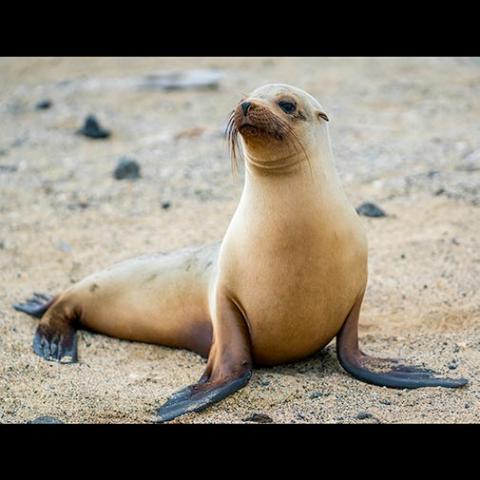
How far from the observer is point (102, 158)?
7.75 meters

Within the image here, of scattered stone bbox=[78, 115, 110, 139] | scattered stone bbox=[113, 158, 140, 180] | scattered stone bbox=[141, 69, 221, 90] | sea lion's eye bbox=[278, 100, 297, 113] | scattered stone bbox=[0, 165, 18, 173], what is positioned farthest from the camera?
scattered stone bbox=[141, 69, 221, 90]

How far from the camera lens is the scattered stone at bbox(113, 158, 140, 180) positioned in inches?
278

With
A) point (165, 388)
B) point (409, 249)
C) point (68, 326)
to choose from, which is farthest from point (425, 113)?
point (165, 388)

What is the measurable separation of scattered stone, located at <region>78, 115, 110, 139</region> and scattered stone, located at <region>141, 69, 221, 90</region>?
1973 mm

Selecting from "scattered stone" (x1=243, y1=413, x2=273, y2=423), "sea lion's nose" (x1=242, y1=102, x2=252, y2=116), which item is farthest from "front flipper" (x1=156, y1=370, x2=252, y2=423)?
"sea lion's nose" (x1=242, y1=102, x2=252, y2=116)

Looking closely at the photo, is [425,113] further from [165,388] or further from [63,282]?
[165,388]

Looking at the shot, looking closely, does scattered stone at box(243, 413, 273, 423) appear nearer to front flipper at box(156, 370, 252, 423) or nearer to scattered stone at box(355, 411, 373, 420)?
front flipper at box(156, 370, 252, 423)

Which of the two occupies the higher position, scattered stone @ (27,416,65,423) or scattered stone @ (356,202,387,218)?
scattered stone @ (27,416,65,423)

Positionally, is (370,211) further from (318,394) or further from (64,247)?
(318,394)

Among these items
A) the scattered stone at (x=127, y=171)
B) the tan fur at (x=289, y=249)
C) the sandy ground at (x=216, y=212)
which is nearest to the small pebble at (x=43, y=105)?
the sandy ground at (x=216, y=212)

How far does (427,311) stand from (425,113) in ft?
16.0

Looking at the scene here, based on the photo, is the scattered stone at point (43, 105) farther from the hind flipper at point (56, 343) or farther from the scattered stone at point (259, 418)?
the scattered stone at point (259, 418)

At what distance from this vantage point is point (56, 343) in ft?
13.1

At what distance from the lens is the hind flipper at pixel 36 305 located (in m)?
4.41
